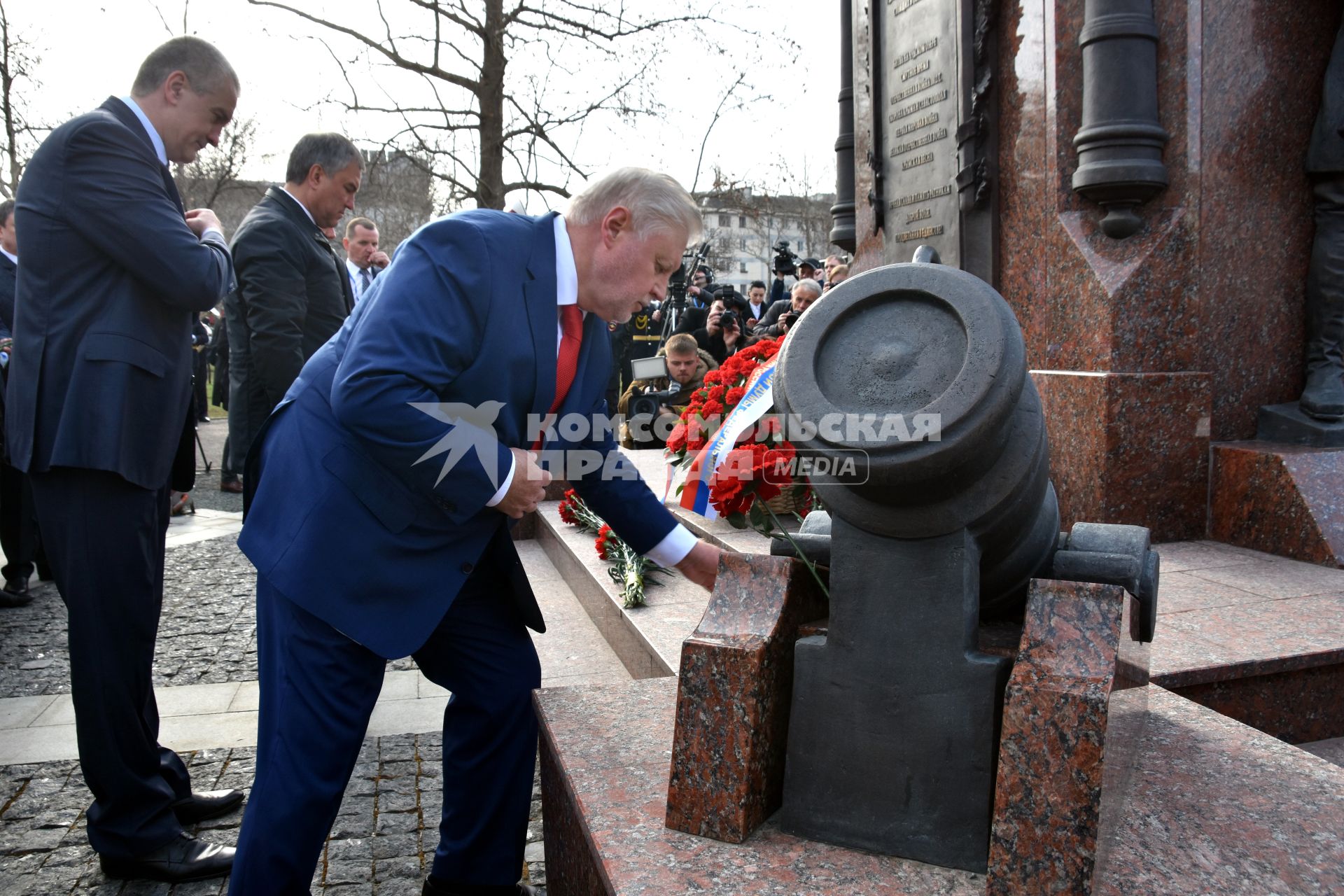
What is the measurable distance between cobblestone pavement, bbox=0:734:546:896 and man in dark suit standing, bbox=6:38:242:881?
15 cm

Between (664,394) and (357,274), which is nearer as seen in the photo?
(357,274)

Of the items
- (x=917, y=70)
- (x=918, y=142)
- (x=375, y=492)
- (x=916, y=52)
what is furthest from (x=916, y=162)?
(x=375, y=492)

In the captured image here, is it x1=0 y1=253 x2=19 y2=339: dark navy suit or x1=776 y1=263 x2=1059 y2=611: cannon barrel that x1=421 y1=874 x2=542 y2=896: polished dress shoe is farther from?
x1=0 y1=253 x2=19 y2=339: dark navy suit

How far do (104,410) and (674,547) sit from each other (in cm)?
152

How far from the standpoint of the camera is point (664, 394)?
905 cm

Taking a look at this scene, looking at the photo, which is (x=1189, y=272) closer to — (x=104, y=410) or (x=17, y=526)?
(x=104, y=410)

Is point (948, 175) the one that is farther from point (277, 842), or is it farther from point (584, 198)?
point (277, 842)

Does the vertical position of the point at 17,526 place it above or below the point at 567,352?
below

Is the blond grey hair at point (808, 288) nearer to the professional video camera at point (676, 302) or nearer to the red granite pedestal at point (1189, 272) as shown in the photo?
the red granite pedestal at point (1189, 272)

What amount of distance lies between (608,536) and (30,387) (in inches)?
107

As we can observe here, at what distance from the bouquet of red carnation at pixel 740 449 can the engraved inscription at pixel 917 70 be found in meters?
2.19

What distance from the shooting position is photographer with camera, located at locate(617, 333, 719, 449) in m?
8.61

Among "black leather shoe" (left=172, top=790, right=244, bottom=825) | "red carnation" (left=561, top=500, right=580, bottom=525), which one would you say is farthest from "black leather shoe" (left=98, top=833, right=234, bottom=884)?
"red carnation" (left=561, top=500, right=580, bottom=525)

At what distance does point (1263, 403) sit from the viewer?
4.66m
